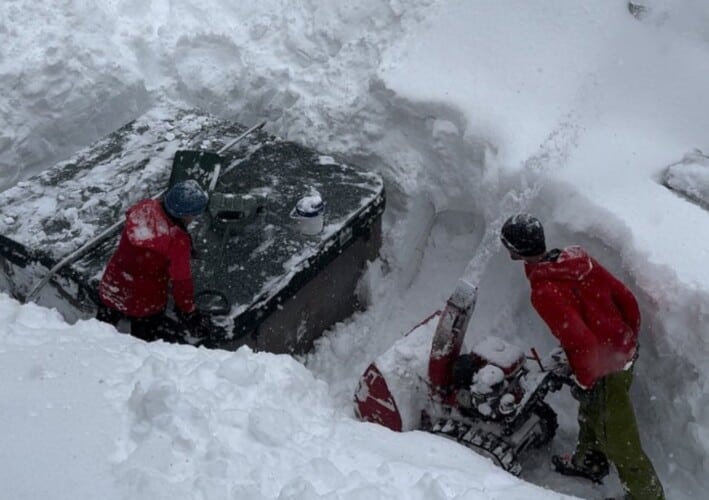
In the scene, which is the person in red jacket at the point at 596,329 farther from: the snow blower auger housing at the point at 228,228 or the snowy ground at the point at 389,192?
the snow blower auger housing at the point at 228,228

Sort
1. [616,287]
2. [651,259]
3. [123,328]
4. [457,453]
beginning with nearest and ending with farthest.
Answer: [457,453]
[616,287]
[651,259]
[123,328]

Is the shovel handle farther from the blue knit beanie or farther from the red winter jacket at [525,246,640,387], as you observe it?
the red winter jacket at [525,246,640,387]

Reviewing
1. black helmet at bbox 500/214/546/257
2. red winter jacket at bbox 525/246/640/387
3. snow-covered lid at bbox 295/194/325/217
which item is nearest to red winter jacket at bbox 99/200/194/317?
snow-covered lid at bbox 295/194/325/217

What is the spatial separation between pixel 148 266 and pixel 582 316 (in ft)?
8.06

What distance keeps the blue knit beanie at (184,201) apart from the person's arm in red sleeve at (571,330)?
6.37ft

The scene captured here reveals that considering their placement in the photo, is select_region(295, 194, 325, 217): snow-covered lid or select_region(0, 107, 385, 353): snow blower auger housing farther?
select_region(295, 194, 325, 217): snow-covered lid

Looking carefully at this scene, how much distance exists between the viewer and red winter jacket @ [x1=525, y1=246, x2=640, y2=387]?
4.00 meters

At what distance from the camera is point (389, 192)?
6.21m

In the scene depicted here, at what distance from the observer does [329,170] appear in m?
5.90

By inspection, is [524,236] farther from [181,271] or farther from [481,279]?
[181,271]

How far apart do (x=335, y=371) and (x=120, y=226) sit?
1.77 metres

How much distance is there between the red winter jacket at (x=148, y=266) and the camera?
446 centimetres

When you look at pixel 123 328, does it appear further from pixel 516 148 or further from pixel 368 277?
pixel 516 148

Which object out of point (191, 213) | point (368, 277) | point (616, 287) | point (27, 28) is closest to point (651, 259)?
point (616, 287)
